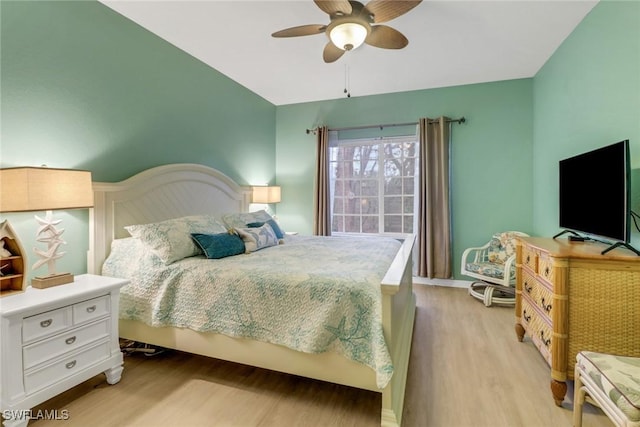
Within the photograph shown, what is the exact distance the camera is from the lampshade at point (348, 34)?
209 centimetres

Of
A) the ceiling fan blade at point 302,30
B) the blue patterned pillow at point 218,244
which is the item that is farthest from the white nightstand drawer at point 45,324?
the ceiling fan blade at point 302,30

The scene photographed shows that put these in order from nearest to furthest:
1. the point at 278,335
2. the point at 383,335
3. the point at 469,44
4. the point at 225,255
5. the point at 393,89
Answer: the point at 383,335 → the point at 278,335 → the point at 225,255 → the point at 469,44 → the point at 393,89

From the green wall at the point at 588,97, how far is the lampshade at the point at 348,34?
1722 millimetres

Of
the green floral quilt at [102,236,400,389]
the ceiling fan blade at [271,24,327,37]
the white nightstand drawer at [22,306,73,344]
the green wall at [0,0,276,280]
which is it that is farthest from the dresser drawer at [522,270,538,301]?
the green wall at [0,0,276,280]

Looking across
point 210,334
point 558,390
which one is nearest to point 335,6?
point 210,334

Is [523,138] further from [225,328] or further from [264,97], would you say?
[225,328]

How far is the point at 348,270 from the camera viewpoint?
1.93 m

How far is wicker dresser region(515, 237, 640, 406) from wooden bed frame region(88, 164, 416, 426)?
2.79 ft

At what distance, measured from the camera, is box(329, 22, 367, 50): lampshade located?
2.09 m

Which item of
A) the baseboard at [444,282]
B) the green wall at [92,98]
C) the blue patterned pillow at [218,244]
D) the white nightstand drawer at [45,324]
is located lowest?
the baseboard at [444,282]

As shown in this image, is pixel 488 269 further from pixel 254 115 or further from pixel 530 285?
pixel 254 115

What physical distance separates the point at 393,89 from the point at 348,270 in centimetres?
318

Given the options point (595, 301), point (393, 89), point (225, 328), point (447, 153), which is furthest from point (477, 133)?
point (225, 328)

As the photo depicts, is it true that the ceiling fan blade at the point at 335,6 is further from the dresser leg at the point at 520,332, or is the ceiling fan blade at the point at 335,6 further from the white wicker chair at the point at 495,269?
the white wicker chair at the point at 495,269
